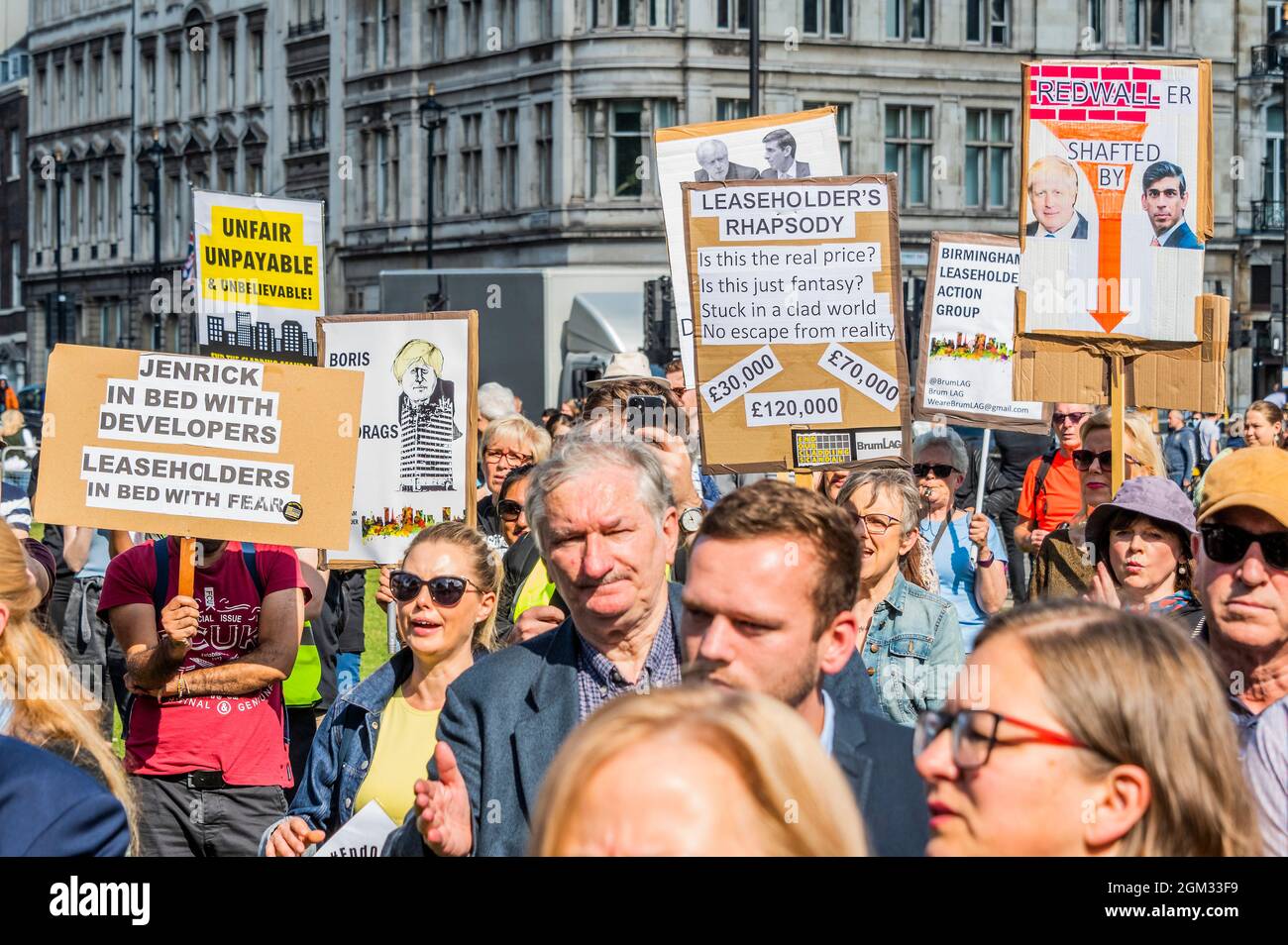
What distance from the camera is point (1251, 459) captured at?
461 centimetres

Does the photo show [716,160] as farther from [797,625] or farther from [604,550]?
[797,625]

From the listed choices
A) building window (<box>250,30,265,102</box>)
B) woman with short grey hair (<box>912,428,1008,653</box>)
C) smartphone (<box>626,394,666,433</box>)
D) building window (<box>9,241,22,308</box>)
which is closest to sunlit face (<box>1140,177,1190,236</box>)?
woman with short grey hair (<box>912,428,1008,653</box>)

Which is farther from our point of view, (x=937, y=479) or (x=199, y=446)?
(x=937, y=479)

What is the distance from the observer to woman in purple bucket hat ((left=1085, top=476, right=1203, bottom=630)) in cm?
577

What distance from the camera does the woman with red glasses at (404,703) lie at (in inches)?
194

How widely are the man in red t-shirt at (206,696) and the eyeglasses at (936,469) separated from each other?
3337 millimetres

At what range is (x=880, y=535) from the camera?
21.4 feet

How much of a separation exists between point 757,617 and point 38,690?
160 cm

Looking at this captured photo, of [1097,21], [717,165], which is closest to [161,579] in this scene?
[717,165]

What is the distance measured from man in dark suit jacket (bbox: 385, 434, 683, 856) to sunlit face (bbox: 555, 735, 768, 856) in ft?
4.91

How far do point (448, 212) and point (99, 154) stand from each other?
21828 millimetres

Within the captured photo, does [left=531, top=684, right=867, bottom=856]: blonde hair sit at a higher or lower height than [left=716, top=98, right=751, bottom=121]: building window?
lower

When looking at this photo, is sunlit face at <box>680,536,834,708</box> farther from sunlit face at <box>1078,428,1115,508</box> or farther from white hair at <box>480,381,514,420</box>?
white hair at <box>480,381,514,420</box>

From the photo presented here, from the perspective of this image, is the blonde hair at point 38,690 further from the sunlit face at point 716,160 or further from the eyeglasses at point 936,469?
the sunlit face at point 716,160
